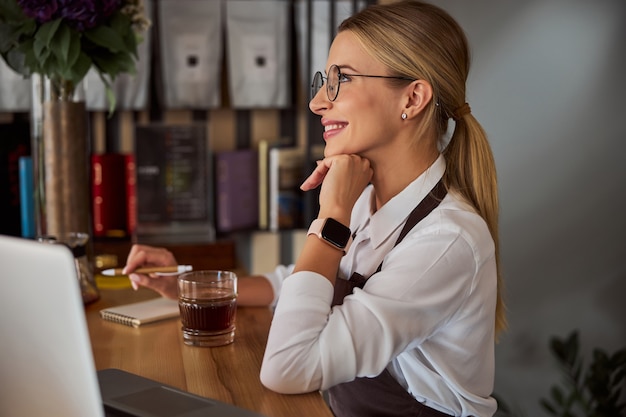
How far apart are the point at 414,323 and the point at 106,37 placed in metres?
1.12

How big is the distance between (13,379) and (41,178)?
→ 1.25 meters

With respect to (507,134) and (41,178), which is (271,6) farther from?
(41,178)

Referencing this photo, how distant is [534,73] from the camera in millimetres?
3318

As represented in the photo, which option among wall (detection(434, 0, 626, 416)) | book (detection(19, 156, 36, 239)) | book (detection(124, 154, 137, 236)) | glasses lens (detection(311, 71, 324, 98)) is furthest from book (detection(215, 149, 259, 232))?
glasses lens (detection(311, 71, 324, 98))

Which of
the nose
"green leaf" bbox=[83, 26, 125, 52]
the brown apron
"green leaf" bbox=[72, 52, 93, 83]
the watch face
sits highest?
"green leaf" bbox=[83, 26, 125, 52]

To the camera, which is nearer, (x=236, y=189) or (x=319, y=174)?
(x=319, y=174)

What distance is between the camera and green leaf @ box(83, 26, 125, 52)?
6.54 feet

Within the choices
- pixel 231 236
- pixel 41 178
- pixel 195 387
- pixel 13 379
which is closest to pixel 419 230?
pixel 195 387

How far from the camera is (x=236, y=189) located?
3.45 meters

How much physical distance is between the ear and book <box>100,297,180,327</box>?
25.2 inches

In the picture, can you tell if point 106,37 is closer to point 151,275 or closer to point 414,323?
point 151,275

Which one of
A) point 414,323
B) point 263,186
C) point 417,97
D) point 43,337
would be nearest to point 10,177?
point 263,186

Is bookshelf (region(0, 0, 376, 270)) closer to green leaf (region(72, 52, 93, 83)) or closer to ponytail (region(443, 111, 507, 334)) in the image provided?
green leaf (region(72, 52, 93, 83))

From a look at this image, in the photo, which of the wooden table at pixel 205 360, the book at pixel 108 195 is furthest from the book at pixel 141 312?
the book at pixel 108 195
